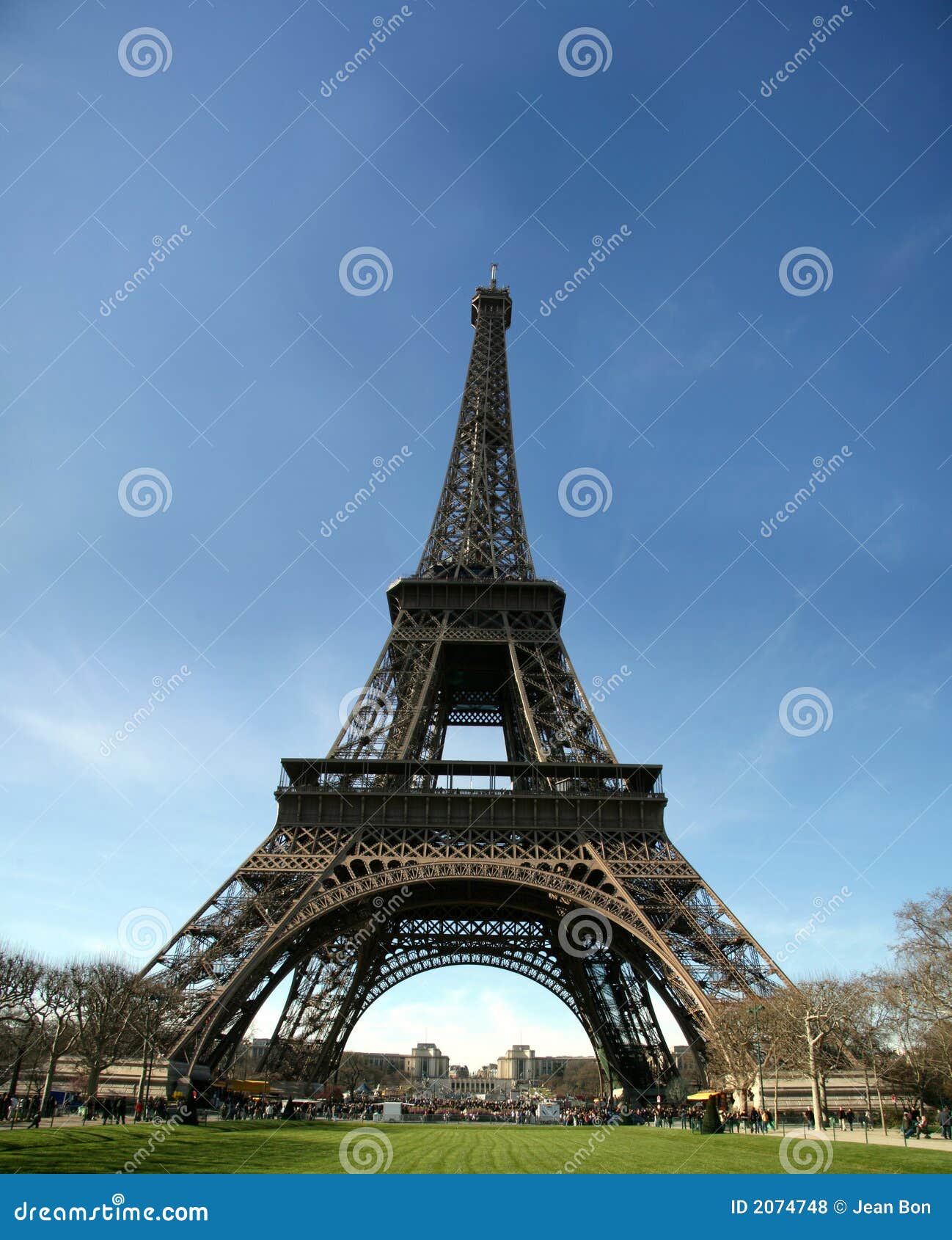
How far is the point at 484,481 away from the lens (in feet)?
213

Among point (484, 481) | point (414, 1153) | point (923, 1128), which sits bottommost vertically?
point (414, 1153)

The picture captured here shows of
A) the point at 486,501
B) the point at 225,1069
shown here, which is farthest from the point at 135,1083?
the point at 486,501

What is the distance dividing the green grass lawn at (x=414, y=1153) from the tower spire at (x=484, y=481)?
3429cm

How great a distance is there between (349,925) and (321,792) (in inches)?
321

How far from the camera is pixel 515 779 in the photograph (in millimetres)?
46844

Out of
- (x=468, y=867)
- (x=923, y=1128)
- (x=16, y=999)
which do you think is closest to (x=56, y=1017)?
(x=16, y=999)

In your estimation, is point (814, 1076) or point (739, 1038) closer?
point (814, 1076)

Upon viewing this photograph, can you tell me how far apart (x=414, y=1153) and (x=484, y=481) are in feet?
153

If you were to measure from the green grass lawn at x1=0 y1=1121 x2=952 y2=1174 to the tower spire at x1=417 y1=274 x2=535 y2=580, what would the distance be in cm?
3429

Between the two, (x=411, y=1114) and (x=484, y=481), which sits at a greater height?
(x=484, y=481)

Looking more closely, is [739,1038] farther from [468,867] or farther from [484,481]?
[484,481]

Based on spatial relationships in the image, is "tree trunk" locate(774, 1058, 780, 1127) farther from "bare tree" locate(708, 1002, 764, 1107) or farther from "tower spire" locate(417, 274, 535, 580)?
"tower spire" locate(417, 274, 535, 580)

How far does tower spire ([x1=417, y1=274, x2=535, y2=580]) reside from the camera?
195ft

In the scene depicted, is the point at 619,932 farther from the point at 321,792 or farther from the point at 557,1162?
the point at 557,1162
